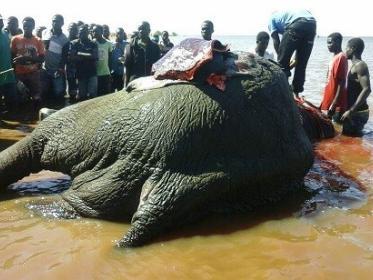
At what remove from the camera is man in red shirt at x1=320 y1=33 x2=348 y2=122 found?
25.9 ft

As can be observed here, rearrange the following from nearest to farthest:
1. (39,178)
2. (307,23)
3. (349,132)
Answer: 1. (39,178)
2. (307,23)
3. (349,132)

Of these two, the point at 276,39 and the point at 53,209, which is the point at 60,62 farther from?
the point at 53,209

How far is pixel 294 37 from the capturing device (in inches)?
266

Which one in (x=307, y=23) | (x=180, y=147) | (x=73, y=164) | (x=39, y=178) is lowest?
(x=39, y=178)

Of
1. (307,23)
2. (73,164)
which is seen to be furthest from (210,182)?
(307,23)

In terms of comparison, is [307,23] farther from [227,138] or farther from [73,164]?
[73,164]

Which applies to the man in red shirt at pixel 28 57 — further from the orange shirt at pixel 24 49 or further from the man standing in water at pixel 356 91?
the man standing in water at pixel 356 91

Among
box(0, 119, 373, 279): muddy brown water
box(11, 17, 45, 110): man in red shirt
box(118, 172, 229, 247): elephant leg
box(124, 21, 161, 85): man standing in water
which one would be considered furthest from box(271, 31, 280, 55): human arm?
box(11, 17, 45, 110): man in red shirt

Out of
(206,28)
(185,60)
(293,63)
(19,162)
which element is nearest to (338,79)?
(293,63)

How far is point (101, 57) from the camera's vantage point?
10867 mm

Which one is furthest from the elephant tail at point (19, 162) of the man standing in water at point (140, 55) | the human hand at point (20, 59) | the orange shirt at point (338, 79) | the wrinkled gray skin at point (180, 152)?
the orange shirt at point (338, 79)

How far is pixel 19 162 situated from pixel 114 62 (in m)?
7.60

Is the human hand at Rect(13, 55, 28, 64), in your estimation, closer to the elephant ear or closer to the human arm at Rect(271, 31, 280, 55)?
the human arm at Rect(271, 31, 280, 55)

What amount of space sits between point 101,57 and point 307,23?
552 cm
